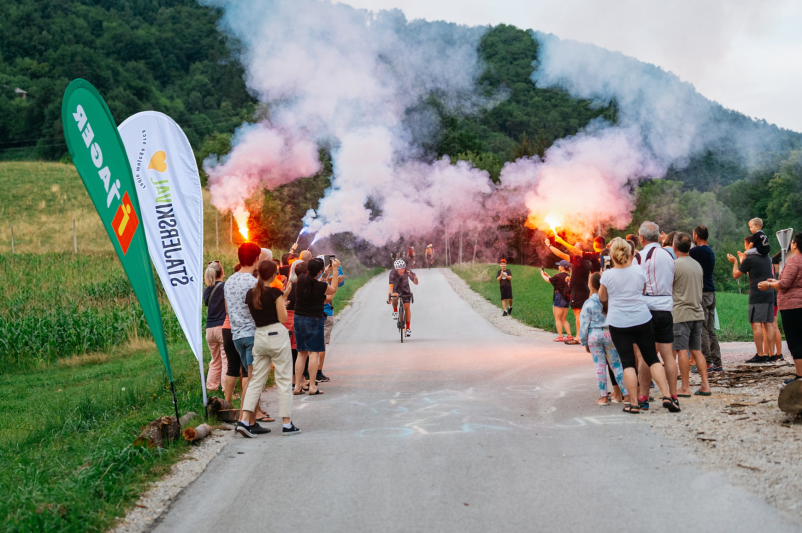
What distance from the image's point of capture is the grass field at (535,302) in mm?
19062

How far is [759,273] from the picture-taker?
1140cm

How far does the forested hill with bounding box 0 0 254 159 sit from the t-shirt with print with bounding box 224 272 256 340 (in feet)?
129

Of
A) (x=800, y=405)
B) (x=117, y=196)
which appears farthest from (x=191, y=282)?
(x=800, y=405)

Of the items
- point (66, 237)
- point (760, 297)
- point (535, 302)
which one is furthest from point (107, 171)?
point (66, 237)

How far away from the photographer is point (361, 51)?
2694cm

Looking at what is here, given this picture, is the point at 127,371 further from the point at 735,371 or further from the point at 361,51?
the point at 361,51

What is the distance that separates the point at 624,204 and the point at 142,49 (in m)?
72.8

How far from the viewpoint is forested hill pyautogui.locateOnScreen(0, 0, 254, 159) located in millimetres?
52062

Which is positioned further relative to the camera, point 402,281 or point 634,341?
point 402,281

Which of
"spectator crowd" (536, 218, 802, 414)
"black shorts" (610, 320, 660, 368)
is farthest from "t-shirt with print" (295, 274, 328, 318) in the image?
"black shorts" (610, 320, 660, 368)

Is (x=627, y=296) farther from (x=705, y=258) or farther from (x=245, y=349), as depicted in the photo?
(x=245, y=349)

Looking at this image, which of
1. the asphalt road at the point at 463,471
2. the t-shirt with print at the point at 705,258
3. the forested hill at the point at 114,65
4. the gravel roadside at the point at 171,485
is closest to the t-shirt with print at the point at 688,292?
the t-shirt with print at the point at 705,258

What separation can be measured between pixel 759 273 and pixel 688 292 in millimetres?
3294

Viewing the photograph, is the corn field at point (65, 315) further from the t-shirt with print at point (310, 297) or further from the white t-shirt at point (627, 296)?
the white t-shirt at point (627, 296)
